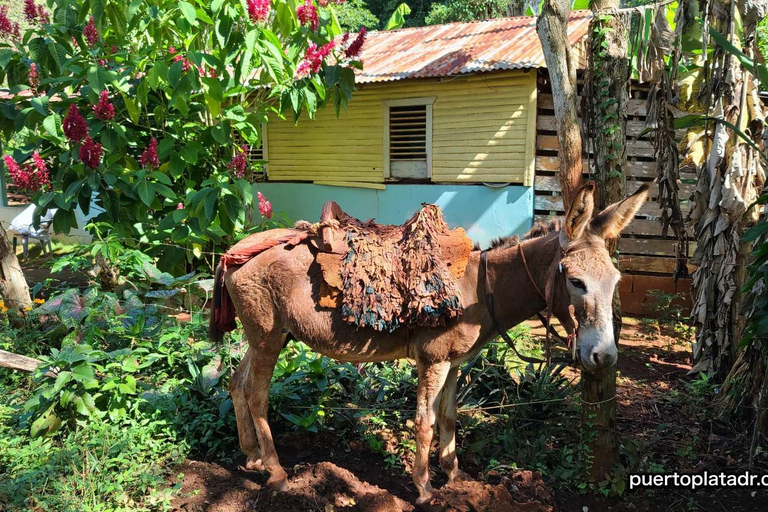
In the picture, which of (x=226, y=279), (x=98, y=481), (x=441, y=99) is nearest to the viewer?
(x=98, y=481)

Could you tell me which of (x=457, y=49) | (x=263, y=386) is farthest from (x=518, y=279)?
(x=457, y=49)

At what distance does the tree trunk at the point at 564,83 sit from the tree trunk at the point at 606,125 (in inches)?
7.0

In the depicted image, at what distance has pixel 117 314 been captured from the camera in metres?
5.24

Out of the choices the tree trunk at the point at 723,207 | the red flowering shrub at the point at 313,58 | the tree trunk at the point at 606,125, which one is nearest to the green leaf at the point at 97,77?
the red flowering shrub at the point at 313,58

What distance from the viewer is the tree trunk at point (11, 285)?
19.9 ft

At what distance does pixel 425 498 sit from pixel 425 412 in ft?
1.87

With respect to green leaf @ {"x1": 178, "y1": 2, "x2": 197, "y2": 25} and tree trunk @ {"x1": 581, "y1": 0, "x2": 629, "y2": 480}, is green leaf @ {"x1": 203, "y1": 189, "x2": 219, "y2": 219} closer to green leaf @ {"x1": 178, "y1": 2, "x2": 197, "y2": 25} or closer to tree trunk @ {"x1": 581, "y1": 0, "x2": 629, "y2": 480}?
green leaf @ {"x1": 178, "y1": 2, "x2": 197, "y2": 25}

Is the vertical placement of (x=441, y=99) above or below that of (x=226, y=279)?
above

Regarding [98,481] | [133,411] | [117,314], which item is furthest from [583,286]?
[117,314]

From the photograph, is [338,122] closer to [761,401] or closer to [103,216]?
[103,216]

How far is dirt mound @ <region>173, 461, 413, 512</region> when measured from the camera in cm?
350

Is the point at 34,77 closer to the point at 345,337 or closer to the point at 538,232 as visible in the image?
the point at 345,337

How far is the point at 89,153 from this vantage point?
5656 millimetres

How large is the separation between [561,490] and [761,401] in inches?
62.4
